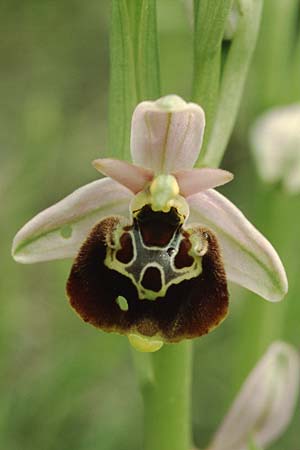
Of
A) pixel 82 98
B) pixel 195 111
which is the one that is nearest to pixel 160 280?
pixel 195 111

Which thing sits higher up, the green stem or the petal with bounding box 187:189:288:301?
the petal with bounding box 187:189:288:301

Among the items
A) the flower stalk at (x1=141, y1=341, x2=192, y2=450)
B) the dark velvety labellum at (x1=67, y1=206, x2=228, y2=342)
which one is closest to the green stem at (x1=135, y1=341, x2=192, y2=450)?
the flower stalk at (x1=141, y1=341, x2=192, y2=450)

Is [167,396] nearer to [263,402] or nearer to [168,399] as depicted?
[168,399]

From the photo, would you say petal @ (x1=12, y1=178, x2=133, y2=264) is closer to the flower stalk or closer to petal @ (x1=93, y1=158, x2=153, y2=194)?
petal @ (x1=93, y1=158, x2=153, y2=194)

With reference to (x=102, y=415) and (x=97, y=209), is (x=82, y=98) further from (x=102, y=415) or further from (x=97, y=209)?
(x=97, y=209)

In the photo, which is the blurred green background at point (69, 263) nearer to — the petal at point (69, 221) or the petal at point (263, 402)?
the petal at point (263, 402)

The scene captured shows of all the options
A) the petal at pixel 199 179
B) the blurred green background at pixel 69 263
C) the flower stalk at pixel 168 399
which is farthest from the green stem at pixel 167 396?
the blurred green background at pixel 69 263
